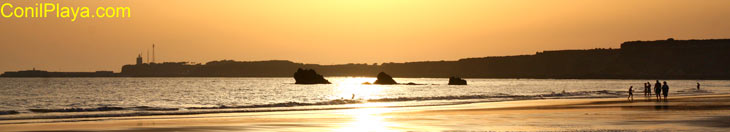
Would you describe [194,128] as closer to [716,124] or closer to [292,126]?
[292,126]

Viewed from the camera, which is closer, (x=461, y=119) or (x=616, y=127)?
(x=616, y=127)

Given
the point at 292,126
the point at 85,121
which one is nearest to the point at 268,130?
the point at 292,126

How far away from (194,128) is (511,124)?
10.8 m

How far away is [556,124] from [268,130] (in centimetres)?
977

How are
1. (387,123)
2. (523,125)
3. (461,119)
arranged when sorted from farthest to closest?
1. (461,119)
2. (387,123)
3. (523,125)

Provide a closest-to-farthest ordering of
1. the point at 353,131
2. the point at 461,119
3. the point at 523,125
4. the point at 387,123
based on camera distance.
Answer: the point at 353,131
the point at 523,125
the point at 387,123
the point at 461,119

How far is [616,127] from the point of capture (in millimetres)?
28422

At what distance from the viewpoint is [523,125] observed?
98.9 feet

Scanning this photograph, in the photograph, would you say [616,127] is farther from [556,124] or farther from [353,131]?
[353,131]

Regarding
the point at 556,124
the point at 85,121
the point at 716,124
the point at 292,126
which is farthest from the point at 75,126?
the point at 716,124

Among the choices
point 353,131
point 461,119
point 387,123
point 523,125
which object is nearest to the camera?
point 353,131

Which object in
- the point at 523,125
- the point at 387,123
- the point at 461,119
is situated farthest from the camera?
the point at 461,119

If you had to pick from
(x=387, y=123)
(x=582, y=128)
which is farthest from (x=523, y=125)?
(x=387, y=123)

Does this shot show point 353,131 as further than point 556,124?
No
